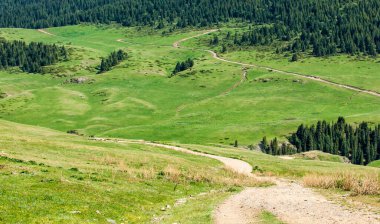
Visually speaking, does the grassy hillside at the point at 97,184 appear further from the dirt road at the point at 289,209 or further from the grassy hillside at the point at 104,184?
the dirt road at the point at 289,209

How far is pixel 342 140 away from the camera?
153 meters

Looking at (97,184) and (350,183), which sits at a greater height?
(97,184)

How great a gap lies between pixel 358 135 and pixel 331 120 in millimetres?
18556

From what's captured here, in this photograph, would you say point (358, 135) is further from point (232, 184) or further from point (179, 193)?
point (179, 193)

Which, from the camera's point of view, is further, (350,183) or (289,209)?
(350,183)

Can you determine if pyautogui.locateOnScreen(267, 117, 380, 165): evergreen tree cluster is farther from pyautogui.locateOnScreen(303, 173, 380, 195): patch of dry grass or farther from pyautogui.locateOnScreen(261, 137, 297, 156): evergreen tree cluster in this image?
pyautogui.locateOnScreen(303, 173, 380, 195): patch of dry grass

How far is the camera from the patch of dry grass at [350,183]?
40.4 m

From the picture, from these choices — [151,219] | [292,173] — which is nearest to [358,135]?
[292,173]

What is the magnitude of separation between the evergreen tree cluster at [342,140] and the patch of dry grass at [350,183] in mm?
99471

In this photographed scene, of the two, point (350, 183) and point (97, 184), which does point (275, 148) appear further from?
point (97, 184)

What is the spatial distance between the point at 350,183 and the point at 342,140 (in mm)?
113260

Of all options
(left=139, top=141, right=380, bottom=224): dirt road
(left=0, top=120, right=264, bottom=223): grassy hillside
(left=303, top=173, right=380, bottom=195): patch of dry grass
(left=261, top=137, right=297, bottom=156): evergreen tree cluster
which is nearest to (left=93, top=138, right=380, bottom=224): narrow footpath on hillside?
(left=139, top=141, right=380, bottom=224): dirt road

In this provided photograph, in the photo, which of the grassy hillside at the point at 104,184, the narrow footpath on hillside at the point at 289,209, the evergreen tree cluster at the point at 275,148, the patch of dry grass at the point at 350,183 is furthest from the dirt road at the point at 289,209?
the evergreen tree cluster at the point at 275,148

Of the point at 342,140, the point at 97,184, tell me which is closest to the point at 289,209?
the point at 97,184
